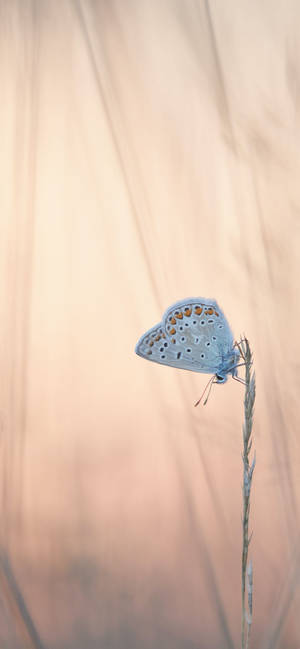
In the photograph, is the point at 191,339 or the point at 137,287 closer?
the point at 191,339

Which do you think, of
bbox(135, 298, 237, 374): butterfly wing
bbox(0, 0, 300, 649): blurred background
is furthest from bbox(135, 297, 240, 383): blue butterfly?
bbox(0, 0, 300, 649): blurred background

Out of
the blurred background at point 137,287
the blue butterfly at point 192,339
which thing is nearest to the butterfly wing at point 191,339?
the blue butterfly at point 192,339

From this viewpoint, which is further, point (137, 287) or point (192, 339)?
point (137, 287)

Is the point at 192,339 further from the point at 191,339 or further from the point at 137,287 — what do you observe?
the point at 137,287

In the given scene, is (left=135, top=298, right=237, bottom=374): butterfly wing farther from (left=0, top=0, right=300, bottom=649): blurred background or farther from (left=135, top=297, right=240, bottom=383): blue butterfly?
(left=0, top=0, right=300, bottom=649): blurred background

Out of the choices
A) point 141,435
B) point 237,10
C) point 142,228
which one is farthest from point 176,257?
point 237,10

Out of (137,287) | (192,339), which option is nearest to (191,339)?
(192,339)
